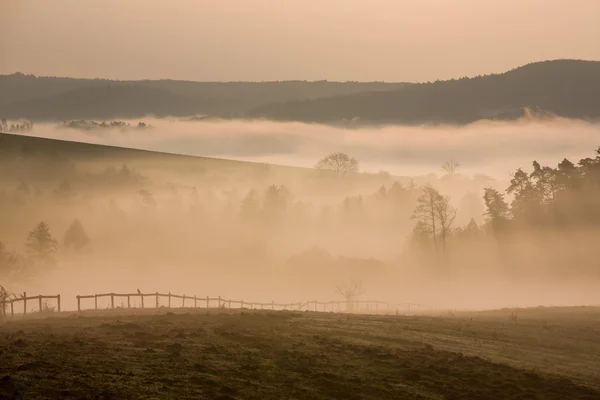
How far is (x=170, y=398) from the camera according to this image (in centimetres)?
3142

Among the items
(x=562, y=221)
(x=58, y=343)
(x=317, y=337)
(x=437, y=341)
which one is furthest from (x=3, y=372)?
(x=562, y=221)

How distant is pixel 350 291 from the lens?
11850cm

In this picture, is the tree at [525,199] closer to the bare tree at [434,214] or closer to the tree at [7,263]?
the bare tree at [434,214]

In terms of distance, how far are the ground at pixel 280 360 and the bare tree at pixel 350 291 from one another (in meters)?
54.3

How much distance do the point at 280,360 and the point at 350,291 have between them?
3115 inches

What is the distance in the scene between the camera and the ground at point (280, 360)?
33094 mm

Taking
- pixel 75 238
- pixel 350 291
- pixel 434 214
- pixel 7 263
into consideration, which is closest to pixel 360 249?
pixel 434 214

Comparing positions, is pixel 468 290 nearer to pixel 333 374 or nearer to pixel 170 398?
pixel 333 374

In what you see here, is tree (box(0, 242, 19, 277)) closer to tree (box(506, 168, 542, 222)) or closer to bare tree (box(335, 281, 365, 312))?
bare tree (box(335, 281, 365, 312))

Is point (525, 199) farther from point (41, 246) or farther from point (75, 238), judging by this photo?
point (75, 238)

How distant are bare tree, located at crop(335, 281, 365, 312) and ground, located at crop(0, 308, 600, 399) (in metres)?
54.3

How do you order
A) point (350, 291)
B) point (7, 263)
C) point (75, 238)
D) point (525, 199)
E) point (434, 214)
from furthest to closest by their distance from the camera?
point (75, 238) → point (525, 199) → point (434, 214) → point (350, 291) → point (7, 263)

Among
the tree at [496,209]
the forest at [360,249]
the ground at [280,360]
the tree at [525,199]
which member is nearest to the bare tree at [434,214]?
the forest at [360,249]

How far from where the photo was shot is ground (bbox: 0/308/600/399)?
33.1 m
